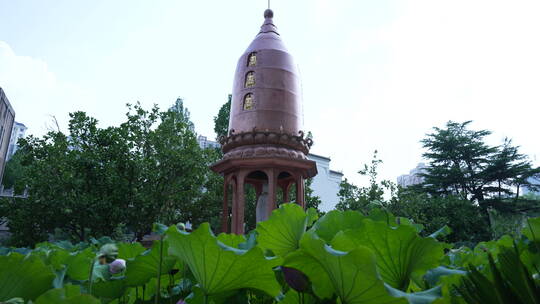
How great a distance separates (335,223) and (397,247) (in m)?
0.28

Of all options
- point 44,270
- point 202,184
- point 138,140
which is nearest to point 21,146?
point 138,140

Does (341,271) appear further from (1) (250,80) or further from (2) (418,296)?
(1) (250,80)

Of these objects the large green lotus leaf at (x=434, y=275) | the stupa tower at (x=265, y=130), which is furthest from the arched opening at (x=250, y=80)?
the large green lotus leaf at (x=434, y=275)

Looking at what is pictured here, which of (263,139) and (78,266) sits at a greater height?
(263,139)

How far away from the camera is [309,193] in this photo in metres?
18.4

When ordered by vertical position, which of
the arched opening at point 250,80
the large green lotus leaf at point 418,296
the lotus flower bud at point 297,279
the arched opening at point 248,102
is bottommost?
the large green lotus leaf at point 418,296

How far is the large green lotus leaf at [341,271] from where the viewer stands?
0.55m

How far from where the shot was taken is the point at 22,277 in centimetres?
68

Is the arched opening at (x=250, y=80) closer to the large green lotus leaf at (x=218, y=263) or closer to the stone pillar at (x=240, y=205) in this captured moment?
the stone pillar at (x=240, y=205)

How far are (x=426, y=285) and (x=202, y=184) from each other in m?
14.6

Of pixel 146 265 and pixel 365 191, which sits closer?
pixel 146 265

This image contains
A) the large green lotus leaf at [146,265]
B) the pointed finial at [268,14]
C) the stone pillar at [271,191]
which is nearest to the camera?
the large green lotus leaf at [146,265]

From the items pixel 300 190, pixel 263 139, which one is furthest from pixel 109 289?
pixel 300 190

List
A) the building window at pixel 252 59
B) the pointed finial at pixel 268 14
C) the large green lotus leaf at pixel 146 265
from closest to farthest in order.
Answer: the large green lotus leaf at pixel 146 265, the building window at pixel 252 59, the pointed finial at pixel 268 14
